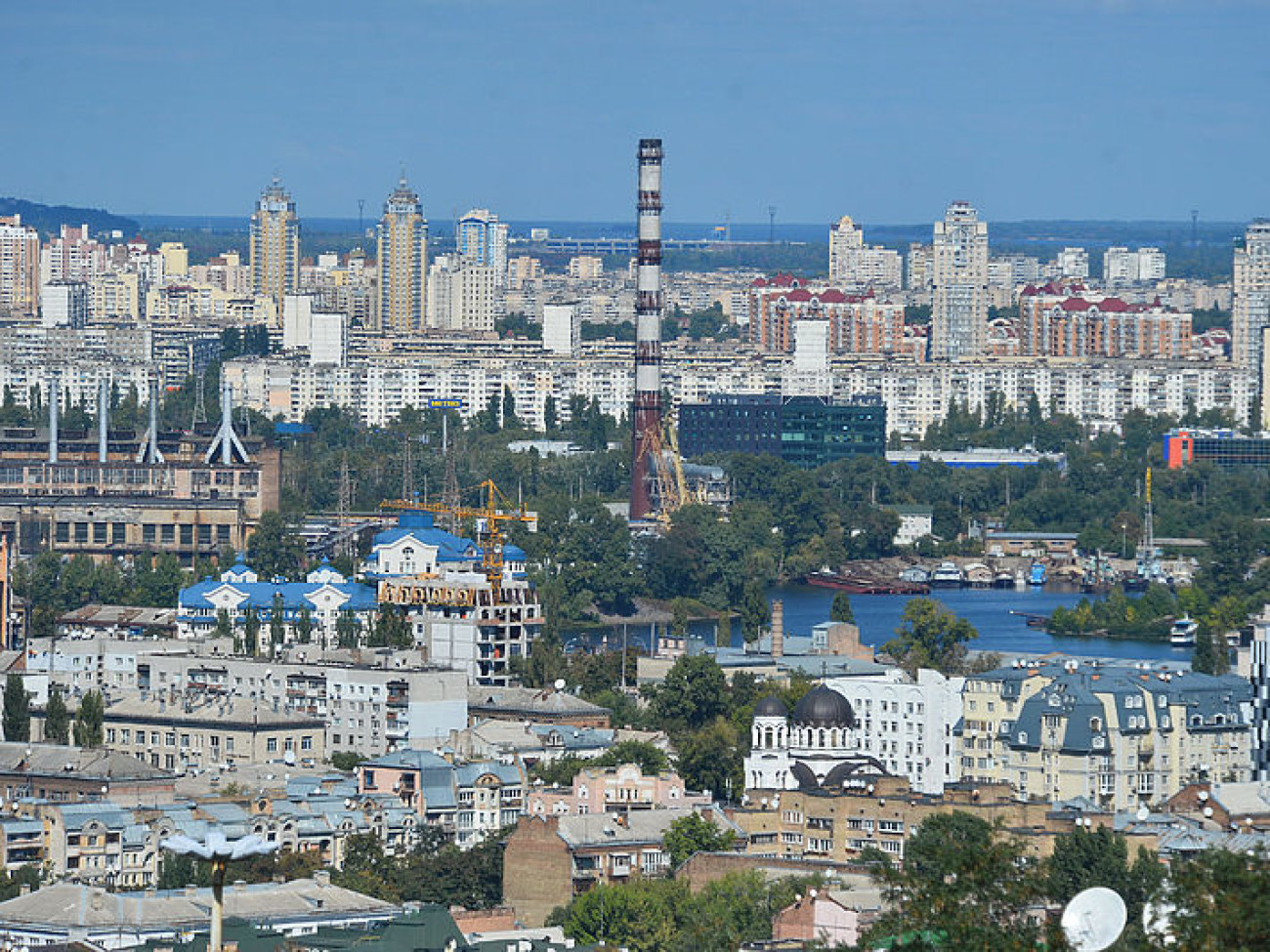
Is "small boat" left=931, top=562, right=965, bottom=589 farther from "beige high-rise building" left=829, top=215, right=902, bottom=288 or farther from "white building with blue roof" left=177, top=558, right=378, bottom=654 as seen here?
"beige high-rise building" left=829, top=215, right=902, bottom=288

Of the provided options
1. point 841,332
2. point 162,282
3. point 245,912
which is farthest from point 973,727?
point 162,282

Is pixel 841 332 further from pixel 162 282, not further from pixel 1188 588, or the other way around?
pixel 1188 588

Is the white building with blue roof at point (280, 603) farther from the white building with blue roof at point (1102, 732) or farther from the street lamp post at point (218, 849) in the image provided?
the street lamp post at point (218, 849)

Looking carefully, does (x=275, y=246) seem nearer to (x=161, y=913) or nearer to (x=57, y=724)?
(x=57, y=724)

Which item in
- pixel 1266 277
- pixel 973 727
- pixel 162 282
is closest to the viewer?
pixel 973 727

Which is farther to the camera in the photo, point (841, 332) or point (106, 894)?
point (841, 332)

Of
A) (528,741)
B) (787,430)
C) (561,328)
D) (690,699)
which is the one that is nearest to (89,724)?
(528,741)

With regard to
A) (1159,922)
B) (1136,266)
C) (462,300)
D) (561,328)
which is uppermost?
(1136,266)

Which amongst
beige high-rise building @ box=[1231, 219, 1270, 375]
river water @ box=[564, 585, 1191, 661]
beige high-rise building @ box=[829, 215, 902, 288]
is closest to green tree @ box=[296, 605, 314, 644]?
river water @ box=[564, 585, 1191, 661]
